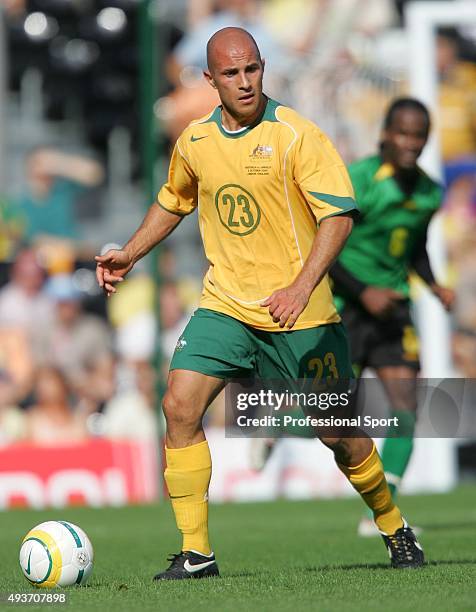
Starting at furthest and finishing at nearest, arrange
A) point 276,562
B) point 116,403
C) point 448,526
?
point 116,403 < point 448,526 < point 276,562

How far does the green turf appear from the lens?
5289 millimetres

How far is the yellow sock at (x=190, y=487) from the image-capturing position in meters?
6.17

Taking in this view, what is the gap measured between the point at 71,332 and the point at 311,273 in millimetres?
9643

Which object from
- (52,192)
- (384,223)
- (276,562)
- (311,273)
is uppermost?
(52,192)

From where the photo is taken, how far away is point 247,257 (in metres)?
6.27

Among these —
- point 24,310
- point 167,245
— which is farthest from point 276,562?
point 167,245

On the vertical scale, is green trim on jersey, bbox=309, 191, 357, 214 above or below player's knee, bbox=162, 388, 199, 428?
above

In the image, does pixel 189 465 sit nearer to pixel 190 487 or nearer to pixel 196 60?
pixel 190 487

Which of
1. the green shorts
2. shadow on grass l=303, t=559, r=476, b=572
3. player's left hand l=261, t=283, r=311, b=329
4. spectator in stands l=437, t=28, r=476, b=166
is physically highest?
spectator in stands l=437, t=28, r=476, b=166

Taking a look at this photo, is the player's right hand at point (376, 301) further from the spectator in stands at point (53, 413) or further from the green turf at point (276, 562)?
the spectator in stands at point (53, 413)

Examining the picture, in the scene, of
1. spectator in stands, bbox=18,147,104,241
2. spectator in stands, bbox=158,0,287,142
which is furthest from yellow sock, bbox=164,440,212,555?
spectator in stands, bbox=158,0,287,142

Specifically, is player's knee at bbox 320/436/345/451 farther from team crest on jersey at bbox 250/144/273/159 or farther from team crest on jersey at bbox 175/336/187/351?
team crest on jersey at bbox 250/144/273/159

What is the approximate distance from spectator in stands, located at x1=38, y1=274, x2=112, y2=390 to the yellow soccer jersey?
8.94 metres

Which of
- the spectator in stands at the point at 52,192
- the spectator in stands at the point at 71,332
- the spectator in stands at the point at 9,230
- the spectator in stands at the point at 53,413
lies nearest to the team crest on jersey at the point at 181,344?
the spectator in stands at the point at 53,413
